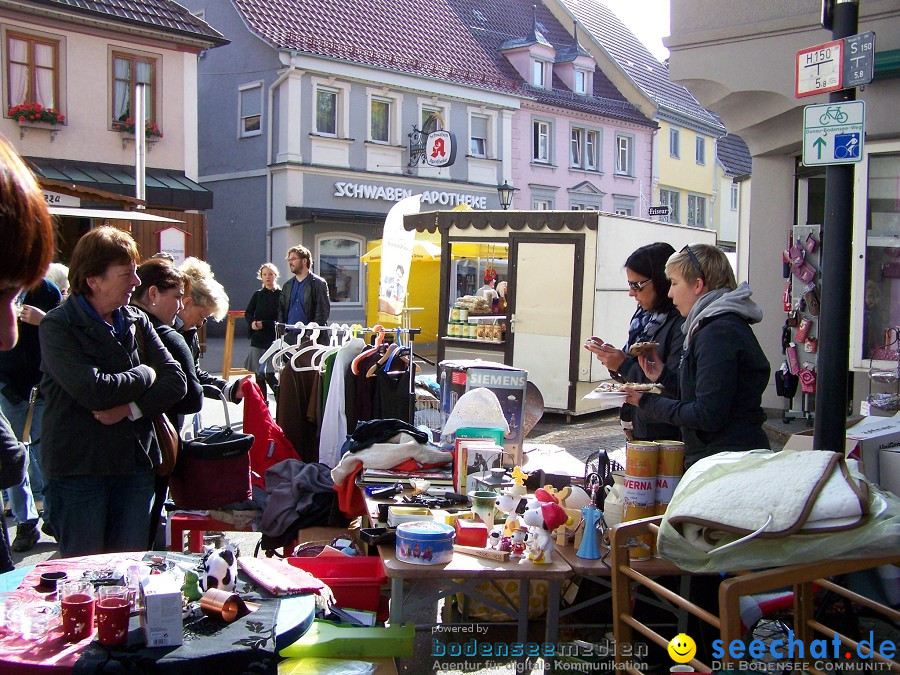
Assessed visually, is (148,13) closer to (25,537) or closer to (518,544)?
(25,537)

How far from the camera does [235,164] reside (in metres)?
22.7

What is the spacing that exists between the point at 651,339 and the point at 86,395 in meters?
2.58

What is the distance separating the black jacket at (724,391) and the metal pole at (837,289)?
3.76ft

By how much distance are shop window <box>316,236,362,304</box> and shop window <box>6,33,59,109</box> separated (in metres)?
7.10

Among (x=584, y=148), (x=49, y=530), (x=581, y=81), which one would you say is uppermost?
(x=581, y=81)

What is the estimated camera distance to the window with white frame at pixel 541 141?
2750cm

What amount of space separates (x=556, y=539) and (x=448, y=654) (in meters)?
0.99

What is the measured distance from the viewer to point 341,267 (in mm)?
22578

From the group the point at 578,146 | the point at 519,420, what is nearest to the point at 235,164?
the point at 578,146

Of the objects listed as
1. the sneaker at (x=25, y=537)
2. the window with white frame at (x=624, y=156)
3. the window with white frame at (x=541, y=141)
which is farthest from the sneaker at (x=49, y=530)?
the window with white frame at (x=624, y=156)

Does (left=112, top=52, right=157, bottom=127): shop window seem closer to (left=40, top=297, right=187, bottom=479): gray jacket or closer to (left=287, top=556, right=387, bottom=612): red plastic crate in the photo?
(left=40, top=297, right=187, bottom=479): gray jacket

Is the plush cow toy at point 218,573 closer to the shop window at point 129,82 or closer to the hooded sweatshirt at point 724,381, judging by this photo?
the hooded sweatshirt at point 724,381

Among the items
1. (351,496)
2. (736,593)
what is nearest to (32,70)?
(351,496)

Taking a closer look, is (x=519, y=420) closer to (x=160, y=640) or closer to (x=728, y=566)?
(x=728, y=566)
